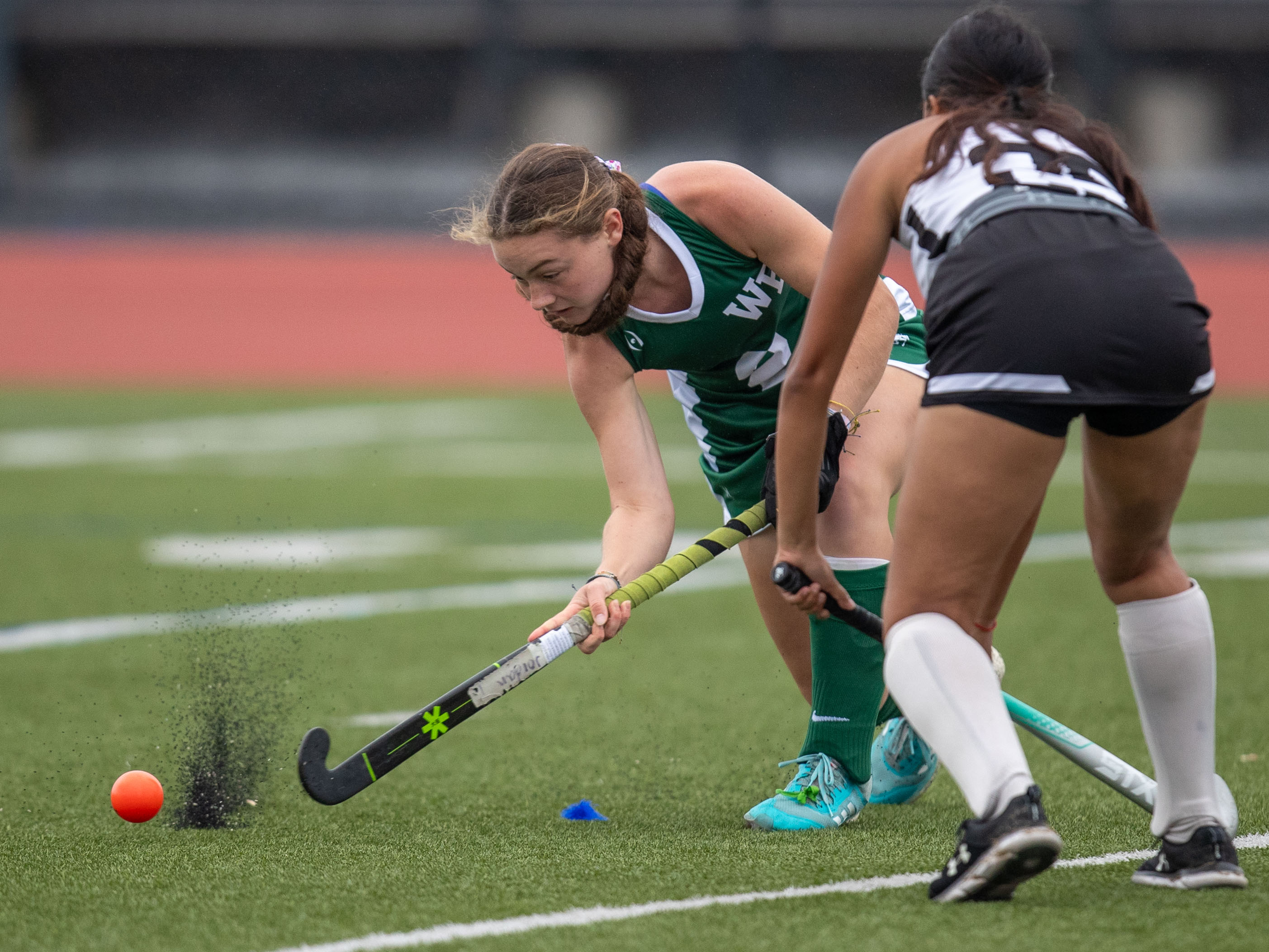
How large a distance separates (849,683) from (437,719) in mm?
855

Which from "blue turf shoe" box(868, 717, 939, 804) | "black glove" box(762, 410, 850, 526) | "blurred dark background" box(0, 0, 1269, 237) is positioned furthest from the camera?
"blurred dark background" box(0, 0, 1269, 237)

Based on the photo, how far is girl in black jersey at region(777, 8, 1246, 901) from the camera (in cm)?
227

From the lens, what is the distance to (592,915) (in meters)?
2.50

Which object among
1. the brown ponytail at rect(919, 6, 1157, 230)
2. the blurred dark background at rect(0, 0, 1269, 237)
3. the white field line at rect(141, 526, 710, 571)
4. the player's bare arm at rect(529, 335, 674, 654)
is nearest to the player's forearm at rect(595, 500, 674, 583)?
the player's bare arm at rect(529, 335, 674, 654)

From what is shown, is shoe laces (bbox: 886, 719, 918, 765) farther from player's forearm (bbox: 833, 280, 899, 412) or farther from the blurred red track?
the blurred red track

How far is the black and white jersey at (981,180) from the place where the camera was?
7.64 feet

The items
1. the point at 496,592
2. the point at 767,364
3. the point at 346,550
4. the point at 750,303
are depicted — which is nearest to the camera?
the point at 750,303

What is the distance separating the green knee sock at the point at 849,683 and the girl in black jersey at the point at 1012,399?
28.0 inches

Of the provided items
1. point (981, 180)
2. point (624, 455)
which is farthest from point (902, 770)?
point (981, 180)

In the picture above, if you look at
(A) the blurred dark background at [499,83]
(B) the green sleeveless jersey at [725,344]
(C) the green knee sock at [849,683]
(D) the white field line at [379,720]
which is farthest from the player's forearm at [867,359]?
(A) the blurred dark background at [499,83]

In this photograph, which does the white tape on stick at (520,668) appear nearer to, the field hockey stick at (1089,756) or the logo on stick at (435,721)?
the logo on stick at (435,721)

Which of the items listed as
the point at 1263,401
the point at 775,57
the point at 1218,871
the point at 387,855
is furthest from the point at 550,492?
the point at 775,57

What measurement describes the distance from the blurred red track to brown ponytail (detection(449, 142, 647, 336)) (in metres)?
12.5

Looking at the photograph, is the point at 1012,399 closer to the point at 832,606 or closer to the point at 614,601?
the point at 832,606
